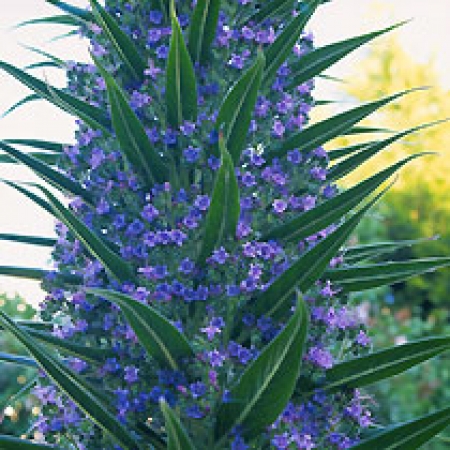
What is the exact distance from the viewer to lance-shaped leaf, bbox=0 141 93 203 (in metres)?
1.96

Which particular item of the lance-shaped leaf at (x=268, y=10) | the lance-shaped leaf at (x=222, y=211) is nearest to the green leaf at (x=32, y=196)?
the lance-shaped leaf at (x=222, y=211)

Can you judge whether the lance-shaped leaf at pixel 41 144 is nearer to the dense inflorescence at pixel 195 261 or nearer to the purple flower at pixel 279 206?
the dense inflorescence at pixel 195 261

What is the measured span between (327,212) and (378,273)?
0.28m

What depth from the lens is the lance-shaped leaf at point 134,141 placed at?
1.86 metres

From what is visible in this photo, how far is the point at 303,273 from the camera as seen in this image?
176 centimetres

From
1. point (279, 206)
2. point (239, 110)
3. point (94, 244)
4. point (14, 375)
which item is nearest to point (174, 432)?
point (94, 244)

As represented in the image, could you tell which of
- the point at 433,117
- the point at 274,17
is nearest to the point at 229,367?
the point at 274,17

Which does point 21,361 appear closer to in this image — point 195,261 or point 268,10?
point 195,261

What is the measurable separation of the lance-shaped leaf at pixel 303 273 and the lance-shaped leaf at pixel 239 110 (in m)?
0.33

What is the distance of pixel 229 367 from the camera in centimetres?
173

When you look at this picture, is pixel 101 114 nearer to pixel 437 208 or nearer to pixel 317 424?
pixel 317 424

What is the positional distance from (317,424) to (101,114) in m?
0.96

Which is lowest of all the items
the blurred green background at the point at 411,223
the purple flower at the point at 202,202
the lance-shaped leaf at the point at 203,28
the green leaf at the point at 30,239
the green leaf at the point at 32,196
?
the blurred green background at the point at 411,223

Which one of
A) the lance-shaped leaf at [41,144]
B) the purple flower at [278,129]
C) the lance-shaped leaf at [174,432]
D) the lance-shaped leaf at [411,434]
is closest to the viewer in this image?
the lance-shaped leaf at [174,432]
